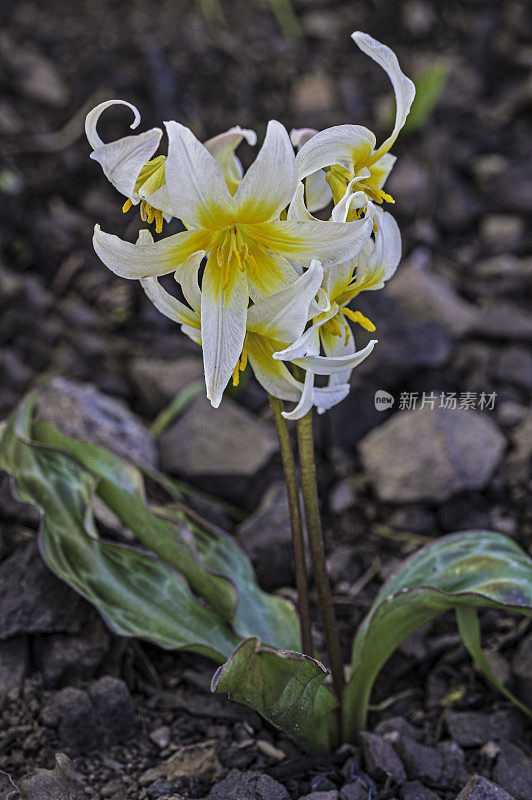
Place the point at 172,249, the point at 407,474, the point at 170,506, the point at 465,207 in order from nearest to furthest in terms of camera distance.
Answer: the point at 172,249 < the point at 170,506 < the point at 407,474 < the point at 465,207

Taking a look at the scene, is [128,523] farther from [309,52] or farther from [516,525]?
[309,52]

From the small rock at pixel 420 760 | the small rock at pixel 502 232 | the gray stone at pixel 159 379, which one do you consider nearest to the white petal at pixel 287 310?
the small rock at pixel 420 760

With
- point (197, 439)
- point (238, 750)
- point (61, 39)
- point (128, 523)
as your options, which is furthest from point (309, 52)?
point (238, 750)

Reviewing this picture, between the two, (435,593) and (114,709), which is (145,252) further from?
(114,709)

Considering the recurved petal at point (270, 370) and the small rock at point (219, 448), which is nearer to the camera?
the recurved petal at point (270, 370)

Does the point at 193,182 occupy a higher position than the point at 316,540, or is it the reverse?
the point at 193,182

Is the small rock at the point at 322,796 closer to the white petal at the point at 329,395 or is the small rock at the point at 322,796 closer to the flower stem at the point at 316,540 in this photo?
the flower stem at the point at 316,540

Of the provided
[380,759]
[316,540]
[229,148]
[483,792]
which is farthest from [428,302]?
[483,792]
